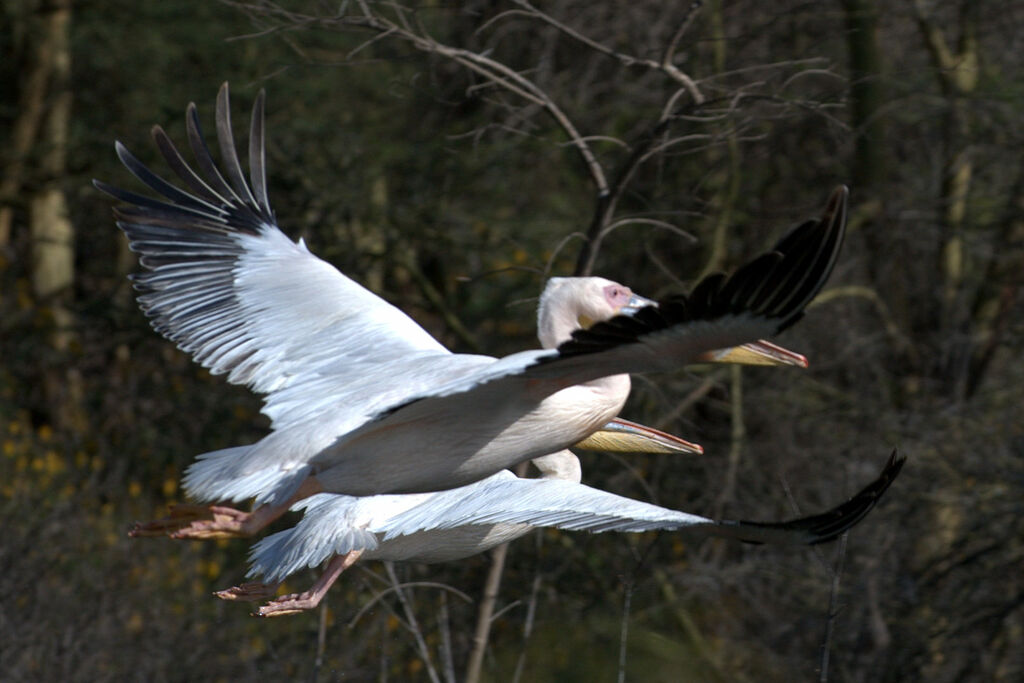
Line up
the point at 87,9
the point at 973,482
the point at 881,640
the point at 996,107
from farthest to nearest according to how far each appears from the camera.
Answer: the point at 87,9, the point at 996,107, the point at 973,482, the point at 881,640

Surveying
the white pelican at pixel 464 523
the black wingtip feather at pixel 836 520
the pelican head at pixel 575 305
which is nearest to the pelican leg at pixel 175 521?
the white pelican at pixel 464 523

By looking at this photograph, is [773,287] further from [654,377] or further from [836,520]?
[654,377]

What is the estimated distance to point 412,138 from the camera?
32.8 feet

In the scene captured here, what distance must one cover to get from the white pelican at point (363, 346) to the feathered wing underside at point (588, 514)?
121mm

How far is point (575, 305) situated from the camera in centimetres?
458

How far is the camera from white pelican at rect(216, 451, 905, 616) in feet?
12.9

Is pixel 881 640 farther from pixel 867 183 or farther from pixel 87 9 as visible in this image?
pixel 87 9

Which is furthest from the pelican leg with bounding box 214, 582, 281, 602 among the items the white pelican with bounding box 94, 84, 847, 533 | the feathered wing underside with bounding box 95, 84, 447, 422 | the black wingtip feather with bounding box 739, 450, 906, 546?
the black wingtip feather with bounding box 739, 450, 906, 546

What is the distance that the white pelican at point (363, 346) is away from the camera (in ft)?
11.6

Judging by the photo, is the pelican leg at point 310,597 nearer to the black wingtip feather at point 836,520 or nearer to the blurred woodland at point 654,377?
the blurred woodland at point 654,377

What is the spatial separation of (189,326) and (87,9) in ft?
25.2

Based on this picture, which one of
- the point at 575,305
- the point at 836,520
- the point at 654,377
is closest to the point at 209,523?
the point at 575,305

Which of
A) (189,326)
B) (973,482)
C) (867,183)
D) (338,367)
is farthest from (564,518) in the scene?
(867,183)

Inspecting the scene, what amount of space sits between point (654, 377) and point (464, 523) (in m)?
3.69
